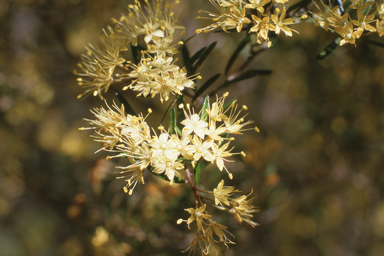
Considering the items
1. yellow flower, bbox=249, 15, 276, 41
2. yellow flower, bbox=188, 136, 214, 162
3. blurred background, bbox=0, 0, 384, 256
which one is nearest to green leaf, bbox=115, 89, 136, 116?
yellow flower, bbox=188, 136, 214, 162

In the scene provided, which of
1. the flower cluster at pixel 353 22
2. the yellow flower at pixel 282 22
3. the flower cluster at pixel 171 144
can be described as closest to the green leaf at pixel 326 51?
the flower cluster at pixel 353 22

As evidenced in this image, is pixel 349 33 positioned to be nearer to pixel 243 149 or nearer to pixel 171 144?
pixel 171 144

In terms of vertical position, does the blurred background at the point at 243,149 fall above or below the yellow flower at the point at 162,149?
below

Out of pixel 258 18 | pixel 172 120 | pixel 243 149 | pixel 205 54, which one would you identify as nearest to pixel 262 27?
pixel 258 18

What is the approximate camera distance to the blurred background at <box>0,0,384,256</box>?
186 cm

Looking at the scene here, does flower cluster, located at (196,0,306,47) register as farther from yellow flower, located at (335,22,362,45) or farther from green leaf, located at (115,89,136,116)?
green leaf, located at (115,89,136,116)

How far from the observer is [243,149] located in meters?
2.00

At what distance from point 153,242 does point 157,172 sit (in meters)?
0.92

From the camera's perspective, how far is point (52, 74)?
109 inches

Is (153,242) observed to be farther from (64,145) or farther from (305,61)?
(305,61)

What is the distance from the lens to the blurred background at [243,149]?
1.86m

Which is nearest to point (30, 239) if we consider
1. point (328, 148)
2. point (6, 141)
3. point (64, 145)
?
point (6, 141)

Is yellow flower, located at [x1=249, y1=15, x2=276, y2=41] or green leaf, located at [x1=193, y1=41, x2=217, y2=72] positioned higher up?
yellow flower, located at [x1=249, y1=15, x2=276, y2=41]

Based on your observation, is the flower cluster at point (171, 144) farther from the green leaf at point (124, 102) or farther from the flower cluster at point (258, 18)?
the flower cluster at point (258, 18)
